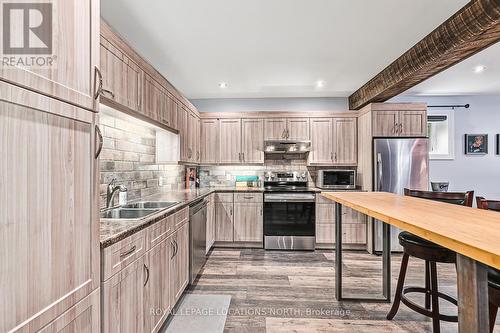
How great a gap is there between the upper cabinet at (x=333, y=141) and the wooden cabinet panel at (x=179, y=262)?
2812mm

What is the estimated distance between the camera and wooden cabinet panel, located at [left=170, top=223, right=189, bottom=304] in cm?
232

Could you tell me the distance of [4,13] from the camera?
812 millimetres

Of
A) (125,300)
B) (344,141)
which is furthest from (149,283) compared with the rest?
(344,141)

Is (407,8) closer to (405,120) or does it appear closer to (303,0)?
(303,0)

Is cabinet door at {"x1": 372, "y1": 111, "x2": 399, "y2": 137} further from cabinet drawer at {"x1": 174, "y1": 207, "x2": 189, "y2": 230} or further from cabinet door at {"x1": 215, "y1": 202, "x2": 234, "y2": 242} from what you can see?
cabinet drawer at {"x1": 174, "y1": 207, "x2": 189, "y2": 230}

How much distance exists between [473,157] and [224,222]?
4716mm

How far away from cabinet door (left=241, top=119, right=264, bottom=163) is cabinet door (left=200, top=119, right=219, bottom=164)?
49 centimetres

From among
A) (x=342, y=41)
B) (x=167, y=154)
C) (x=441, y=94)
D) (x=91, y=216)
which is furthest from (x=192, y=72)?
(x=441, y=94)

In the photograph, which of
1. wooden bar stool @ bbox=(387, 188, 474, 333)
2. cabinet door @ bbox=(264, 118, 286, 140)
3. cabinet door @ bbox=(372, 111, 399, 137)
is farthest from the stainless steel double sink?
cabinet door @ bbox=(372, 111, 399, 137)

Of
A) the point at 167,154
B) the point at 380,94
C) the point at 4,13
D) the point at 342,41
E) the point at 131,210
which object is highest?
the point at 342,41

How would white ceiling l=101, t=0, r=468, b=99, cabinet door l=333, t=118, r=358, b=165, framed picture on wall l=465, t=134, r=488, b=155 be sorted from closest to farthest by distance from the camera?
white ceiling l=101, t=0, r=468, b=99, cabinet door l=333, t=118, r=358, b=165, framed picture on wall l=465, t=134, r=488, b=155

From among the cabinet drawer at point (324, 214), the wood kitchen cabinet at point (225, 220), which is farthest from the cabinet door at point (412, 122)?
the wood kitchen cabinet at point (225, 220)

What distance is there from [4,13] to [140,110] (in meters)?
1.50

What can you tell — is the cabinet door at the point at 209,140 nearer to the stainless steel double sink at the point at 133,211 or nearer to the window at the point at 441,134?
the stainless steel double sink at the point at 133,211
